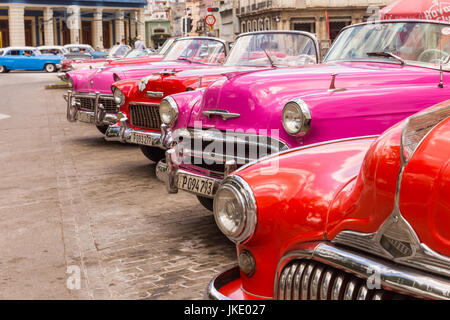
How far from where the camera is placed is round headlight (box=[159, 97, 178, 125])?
6047 mm

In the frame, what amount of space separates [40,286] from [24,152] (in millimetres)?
6186

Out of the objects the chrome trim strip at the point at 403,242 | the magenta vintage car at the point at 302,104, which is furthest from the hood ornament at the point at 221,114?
the chrome trim strip at the point at 403,242

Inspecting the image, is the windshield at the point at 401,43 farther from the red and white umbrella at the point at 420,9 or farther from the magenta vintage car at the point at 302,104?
the red and white umbrella at the point at 420,9

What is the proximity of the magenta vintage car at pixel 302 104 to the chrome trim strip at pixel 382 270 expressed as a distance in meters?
2.28

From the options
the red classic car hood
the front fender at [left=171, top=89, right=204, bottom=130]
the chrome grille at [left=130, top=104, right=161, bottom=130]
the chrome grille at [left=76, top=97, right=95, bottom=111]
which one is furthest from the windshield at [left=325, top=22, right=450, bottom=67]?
the chrome grille at [left=76, top=97, right=95, bottom=111]

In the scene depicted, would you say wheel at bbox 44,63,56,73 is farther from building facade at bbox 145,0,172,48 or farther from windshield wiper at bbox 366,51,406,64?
windshield wiper at bbox 366,51,406,64

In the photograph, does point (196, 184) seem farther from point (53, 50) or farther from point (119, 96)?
point (53, 50)

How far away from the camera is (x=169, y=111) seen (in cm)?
618

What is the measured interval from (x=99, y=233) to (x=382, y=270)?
12.5 feet

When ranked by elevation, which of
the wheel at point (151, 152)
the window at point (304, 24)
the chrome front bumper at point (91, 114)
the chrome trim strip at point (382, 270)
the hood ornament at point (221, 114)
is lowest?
the wheel at point (151, 152)

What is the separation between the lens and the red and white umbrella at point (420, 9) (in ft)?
44.2

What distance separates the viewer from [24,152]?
10.0 meters

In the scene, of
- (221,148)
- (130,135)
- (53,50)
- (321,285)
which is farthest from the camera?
(53,50)

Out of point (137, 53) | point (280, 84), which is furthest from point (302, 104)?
point (137, 53)
